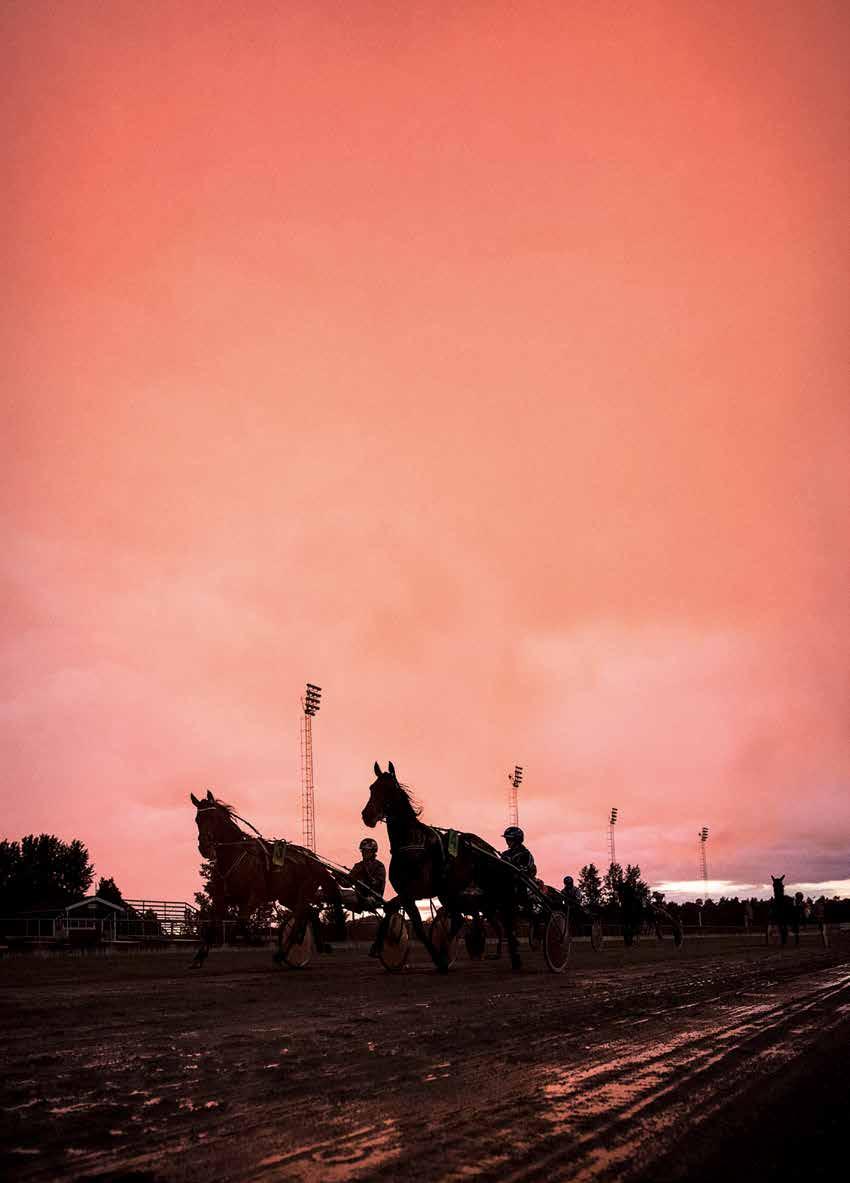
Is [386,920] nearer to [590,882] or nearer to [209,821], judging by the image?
[209,821]

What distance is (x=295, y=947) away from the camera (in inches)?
642

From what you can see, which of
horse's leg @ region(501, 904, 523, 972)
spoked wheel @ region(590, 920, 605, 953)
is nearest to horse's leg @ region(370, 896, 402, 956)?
horse's leg @ region(501, 904, 523, 972)

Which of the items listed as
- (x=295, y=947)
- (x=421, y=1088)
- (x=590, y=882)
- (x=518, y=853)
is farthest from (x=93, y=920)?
(x=590, y=882)

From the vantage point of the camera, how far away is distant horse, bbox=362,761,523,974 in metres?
13.8

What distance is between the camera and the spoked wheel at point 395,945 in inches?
587

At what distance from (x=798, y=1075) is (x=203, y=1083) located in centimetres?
278

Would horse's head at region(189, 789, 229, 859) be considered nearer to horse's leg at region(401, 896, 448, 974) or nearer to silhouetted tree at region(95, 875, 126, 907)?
horse's leg at region(401, 896, 448, 974)

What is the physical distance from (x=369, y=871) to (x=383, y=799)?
4.41 metres

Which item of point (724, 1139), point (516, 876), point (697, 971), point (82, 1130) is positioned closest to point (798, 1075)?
point (724, 1139)

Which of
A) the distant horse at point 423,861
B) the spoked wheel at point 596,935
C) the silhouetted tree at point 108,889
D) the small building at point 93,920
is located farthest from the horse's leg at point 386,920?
the silhouetted tree at point 108,889

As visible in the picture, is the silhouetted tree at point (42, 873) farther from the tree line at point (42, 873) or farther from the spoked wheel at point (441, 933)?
the spoked wheel at point (441, 933)

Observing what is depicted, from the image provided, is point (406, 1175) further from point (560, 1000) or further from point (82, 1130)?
point (560, 1000)

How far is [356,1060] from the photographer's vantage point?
5.27m

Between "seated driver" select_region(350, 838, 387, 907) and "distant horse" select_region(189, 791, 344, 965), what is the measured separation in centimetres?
109
